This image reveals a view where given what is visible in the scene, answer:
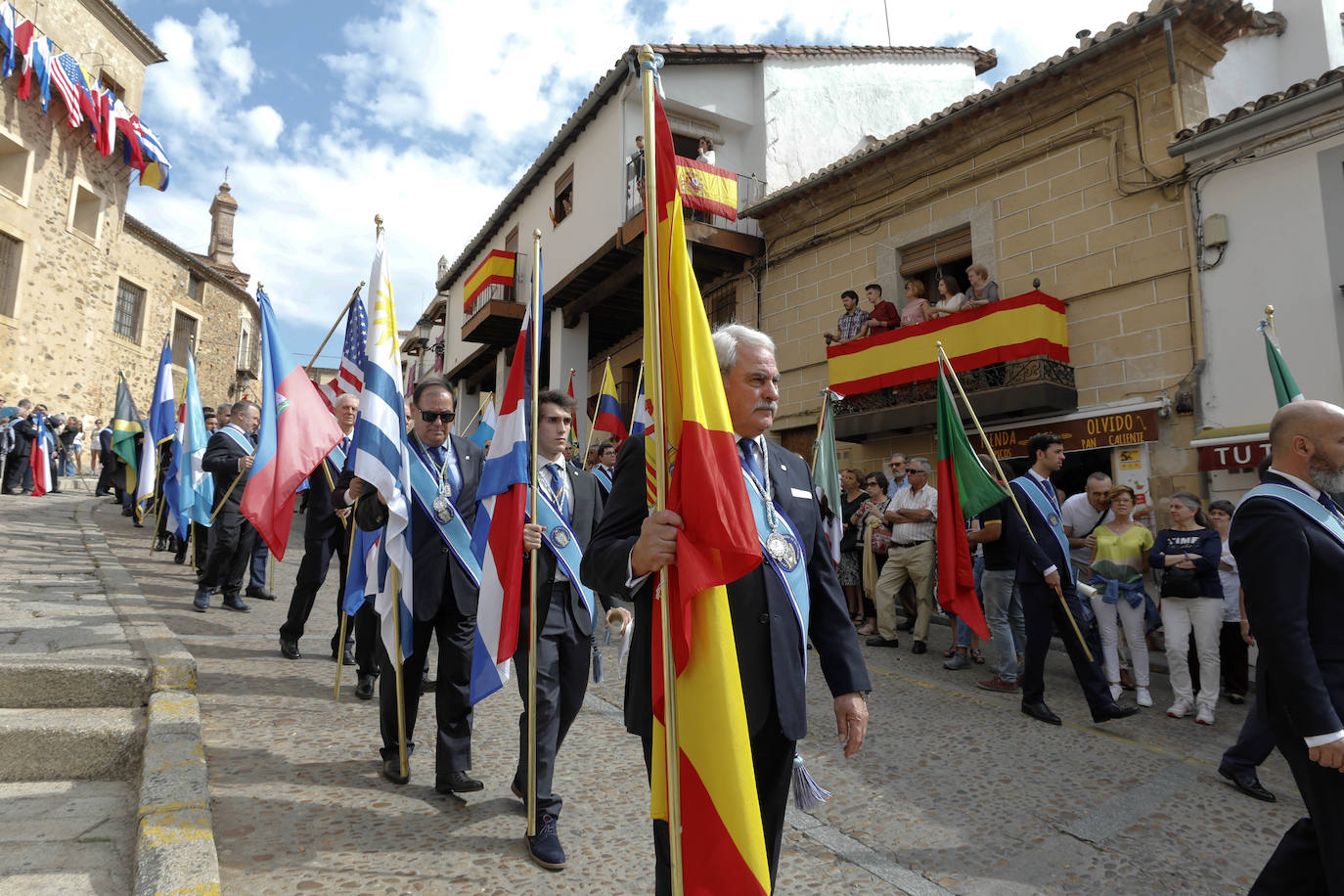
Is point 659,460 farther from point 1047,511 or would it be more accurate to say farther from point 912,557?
point 912,557

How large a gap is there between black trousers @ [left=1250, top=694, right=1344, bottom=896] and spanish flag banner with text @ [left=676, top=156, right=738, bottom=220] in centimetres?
1190

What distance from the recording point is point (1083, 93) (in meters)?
9.66

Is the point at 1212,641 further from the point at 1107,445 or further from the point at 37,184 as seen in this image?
the point at 37,184

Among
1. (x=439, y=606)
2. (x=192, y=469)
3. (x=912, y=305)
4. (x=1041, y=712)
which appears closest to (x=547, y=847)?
(x=439, y=606)

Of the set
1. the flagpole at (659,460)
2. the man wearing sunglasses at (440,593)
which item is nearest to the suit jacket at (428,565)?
the man wearing sunglasses at (440,593)

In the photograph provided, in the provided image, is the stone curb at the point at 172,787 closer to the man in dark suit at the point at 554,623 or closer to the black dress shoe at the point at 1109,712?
the man in dark suit at the point at 554,623

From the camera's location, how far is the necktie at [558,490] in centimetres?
393

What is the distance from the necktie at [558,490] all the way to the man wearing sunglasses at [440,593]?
50 cm

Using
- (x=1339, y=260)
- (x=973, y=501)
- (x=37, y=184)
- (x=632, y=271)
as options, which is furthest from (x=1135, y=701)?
(x=37, y=184)

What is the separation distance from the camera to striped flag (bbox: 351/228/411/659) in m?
3.76

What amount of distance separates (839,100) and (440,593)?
14.9 meters

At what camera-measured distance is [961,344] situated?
1004 centimetres

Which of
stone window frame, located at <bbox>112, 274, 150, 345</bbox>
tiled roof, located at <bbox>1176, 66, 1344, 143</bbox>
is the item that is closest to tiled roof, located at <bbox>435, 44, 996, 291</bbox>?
tiled roof, located at <bbox>1176, 66, 1344, 143</bbox>

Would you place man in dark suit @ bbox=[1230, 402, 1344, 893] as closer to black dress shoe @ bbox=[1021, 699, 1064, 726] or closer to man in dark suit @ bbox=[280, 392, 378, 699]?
black dress shoe @ bbox=[1021, 699, 1064, 726]
